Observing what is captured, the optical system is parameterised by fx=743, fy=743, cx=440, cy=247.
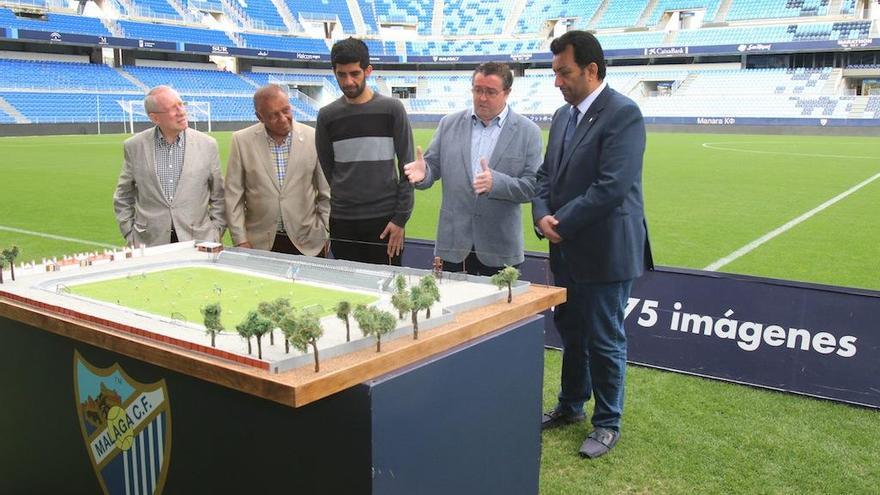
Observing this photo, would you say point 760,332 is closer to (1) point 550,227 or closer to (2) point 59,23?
(1) point 550,227

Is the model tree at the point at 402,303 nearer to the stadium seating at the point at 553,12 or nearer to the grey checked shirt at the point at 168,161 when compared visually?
the grey checked shirt at the point at 168,161

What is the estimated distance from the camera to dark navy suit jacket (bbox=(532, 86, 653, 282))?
298cm

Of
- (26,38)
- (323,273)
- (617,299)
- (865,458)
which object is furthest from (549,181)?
(26,38)

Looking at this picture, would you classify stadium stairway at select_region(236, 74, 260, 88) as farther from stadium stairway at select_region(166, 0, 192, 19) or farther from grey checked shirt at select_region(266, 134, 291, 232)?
grey checked shirt at select_region(266, 134, 291, 232)

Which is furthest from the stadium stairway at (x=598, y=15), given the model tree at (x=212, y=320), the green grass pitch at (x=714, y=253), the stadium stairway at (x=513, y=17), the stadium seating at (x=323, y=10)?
the model tree at (x=212, y=320)

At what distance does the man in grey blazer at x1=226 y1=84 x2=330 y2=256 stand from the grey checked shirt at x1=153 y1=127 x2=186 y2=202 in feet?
0.90

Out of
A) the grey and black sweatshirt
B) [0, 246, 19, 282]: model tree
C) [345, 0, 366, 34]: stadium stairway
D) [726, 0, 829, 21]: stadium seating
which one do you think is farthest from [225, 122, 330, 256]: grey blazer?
[345, 0, 366, 34]: stadium stairway

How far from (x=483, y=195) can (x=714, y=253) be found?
530cm

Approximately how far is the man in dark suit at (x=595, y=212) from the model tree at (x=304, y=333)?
153cm

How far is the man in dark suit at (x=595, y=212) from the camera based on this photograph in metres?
2.99

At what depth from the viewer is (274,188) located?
400cm

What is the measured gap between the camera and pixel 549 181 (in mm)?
3410

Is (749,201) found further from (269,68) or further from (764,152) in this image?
(269,68)

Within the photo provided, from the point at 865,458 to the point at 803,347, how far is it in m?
0.80
